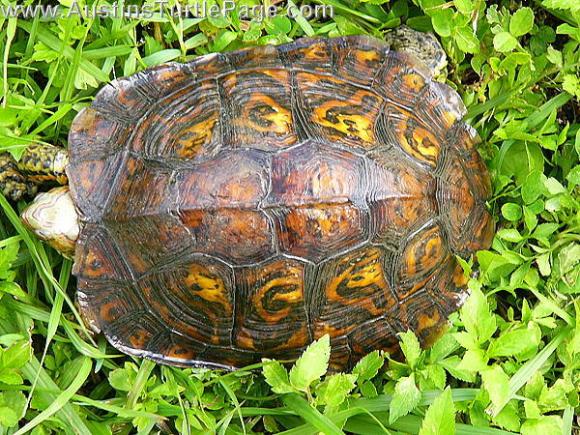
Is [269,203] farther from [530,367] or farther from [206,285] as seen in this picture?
[530,367]

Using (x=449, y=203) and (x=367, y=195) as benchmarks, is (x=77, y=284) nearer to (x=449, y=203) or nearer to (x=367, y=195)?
(x=367, y=195)

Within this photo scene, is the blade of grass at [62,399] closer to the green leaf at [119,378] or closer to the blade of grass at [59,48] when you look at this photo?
the green leaf at [119,378]

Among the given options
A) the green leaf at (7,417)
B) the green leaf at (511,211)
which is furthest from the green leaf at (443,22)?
the green leaf at (7,417)

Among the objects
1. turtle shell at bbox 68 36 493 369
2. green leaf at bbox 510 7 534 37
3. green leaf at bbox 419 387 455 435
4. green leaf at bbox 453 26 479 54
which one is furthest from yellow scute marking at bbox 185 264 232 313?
green leaf at bbox 510 7 534 37

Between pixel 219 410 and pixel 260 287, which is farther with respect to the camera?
pixel 219 410

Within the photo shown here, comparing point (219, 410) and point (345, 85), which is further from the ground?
point (345, 85)

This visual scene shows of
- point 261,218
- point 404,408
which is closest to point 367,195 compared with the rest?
point 261,218
